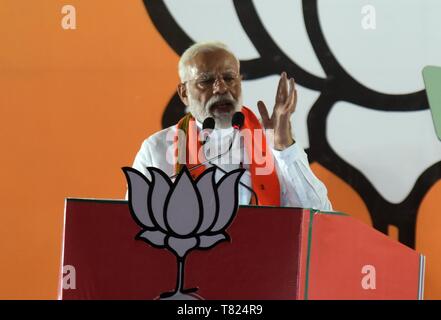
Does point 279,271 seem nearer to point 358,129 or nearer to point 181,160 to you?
point 181,160

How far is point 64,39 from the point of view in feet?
8.29

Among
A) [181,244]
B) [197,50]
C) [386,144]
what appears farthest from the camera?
[386,144]

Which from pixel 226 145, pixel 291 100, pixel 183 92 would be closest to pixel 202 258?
pixel 291 100

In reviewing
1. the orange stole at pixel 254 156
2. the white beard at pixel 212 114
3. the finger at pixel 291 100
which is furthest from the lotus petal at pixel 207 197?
the white beard at pixel 212 114

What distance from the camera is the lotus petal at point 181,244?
4.02 ft

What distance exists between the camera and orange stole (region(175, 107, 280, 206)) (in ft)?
6.72

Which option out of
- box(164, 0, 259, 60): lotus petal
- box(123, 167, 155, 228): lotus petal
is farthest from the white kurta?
box(123, 167, 155, 228): lotus petal

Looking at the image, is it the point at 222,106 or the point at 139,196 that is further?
the point at 222,106

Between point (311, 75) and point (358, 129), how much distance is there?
0.26 m

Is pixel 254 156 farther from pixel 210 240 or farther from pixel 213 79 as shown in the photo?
pixel 210 240

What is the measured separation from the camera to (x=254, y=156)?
7.02 feet

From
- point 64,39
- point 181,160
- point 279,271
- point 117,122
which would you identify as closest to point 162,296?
point 279,271

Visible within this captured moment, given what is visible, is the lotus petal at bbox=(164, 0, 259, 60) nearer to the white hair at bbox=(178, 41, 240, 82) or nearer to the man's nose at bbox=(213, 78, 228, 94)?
the white hair at bbox=(178, 41, 240, 82)

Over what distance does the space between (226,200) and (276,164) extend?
90 cm
